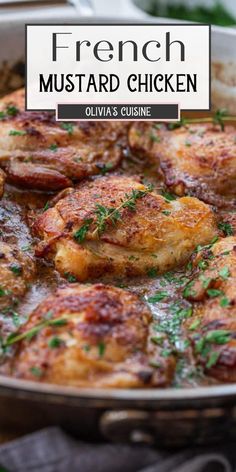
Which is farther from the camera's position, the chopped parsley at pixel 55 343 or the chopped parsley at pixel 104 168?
the chopped parsley at pixel 104 168

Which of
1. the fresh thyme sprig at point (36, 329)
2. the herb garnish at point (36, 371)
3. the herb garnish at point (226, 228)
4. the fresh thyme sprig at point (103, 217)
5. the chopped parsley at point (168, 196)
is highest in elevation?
the chopped parsley at point (168, 196)

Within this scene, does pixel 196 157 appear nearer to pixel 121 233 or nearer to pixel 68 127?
pixel 68 127

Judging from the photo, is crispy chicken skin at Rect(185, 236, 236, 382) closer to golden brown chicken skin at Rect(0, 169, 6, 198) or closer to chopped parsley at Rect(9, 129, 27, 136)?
golden brown chicken skin at Rect(0, 169, 6, 198)

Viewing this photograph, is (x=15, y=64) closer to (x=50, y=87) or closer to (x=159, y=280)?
(x=50, y=87)

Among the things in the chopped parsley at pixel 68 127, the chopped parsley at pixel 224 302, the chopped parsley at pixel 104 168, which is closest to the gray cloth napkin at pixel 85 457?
the chopped parsley at pixel 224 302

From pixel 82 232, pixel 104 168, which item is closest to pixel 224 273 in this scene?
pixel 82 232

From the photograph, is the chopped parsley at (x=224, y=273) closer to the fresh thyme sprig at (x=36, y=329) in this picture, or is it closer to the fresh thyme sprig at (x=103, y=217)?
the fresh thyme sprig at (x=103, y=217)

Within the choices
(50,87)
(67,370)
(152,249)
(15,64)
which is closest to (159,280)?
(152,249)
